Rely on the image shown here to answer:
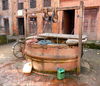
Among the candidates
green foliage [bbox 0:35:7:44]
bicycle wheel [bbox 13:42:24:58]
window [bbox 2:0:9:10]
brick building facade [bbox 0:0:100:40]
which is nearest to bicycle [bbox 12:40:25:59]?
bicycle wheel [bbox 13:42:24:58]

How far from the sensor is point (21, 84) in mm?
4223

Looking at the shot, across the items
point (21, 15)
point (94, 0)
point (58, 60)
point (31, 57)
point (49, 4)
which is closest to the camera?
point (58, 60)

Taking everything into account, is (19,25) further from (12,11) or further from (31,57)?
(31,57)

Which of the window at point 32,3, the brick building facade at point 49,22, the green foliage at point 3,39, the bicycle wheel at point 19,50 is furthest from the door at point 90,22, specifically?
the green foliage at point 3,39

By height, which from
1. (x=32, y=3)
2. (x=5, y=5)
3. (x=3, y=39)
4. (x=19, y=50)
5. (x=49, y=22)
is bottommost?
(x=19, y=50)

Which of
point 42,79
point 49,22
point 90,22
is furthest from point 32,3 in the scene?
point 42,79

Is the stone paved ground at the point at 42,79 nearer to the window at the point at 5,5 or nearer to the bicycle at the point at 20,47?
the bicycle at the point at 20,47

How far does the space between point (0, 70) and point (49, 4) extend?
8.49m

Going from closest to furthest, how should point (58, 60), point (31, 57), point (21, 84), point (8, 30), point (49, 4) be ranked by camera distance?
point (21, 84), point (58, 60), point (31, 57), point (49, 4), point (8, 30)

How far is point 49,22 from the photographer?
12.5 metres

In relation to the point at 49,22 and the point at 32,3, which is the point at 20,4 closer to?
the point at 32,3

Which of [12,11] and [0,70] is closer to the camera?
[0,70]

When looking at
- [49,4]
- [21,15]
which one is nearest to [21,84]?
[49,4]

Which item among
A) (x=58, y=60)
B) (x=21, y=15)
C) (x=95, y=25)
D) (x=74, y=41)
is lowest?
(x=58, y=60)
